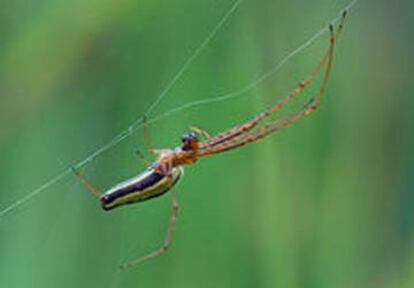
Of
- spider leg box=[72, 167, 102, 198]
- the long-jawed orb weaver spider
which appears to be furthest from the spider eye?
spider leg box=[72, 167, 102, 198]

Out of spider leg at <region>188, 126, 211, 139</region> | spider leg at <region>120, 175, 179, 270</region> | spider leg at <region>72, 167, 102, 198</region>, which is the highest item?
spider leg at <region>188, 126, 211, 139</region>

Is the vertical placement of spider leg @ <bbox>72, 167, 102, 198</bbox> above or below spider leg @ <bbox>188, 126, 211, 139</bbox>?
below

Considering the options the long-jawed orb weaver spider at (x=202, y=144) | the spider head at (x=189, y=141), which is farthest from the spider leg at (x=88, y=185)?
the spider head at (x=189, y=141)

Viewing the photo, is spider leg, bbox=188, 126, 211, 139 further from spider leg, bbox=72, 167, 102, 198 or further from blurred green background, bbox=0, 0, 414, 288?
spider leg, bbox=72, 167, 102, 198

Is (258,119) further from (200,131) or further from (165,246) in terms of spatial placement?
(165,246)

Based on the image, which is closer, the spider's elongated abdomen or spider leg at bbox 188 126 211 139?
the spider's elongated abdomen

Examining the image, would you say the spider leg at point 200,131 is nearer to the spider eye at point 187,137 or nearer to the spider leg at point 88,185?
the spider eye at point 187,137

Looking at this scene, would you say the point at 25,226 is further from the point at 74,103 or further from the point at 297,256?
the point at 297,256

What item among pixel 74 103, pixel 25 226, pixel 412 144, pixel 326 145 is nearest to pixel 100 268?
pixel 25 226
